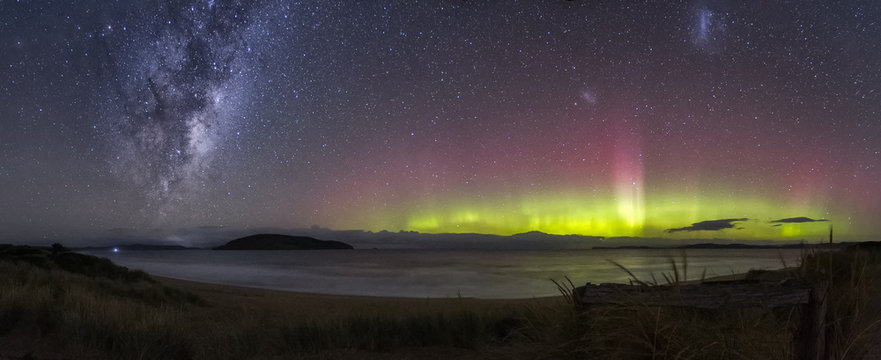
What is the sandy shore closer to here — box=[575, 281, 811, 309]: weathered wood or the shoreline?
the shoreline

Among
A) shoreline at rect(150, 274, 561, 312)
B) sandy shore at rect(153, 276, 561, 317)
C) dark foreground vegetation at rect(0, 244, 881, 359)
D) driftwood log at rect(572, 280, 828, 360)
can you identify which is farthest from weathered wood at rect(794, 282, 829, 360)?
shoreline at rect(150, 274, 561, 312)

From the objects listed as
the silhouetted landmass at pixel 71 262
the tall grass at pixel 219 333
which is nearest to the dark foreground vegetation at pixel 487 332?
the tall grass at pixel 219 333

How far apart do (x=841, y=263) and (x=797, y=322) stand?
3.63 meters

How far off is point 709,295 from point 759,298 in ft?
1.16

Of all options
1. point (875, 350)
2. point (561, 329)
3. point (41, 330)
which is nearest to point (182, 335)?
point (41, 330)

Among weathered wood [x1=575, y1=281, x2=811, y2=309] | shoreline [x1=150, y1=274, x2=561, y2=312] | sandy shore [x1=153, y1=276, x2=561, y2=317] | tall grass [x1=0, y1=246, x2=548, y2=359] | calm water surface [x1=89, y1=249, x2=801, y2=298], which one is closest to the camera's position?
weathered wood [x1=575, y1=281, x2=811, y2=309]

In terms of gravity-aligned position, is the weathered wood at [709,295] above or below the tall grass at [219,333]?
above

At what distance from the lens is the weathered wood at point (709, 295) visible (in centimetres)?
396

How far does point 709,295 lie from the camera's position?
4.05 meters

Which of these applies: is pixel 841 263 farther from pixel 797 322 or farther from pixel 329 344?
pixel 329 344

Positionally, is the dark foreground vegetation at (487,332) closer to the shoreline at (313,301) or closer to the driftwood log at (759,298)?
the driftwood log at (759,298)

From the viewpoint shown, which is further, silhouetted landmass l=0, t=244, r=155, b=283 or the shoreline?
silhouetted landmass l=0, t=244, r=155, b=283

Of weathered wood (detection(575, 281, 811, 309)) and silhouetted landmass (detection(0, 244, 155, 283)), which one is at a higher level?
weathered wood (detection(575, 281, 811, 309))

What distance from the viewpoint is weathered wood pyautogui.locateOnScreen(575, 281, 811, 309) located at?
13.0ft
